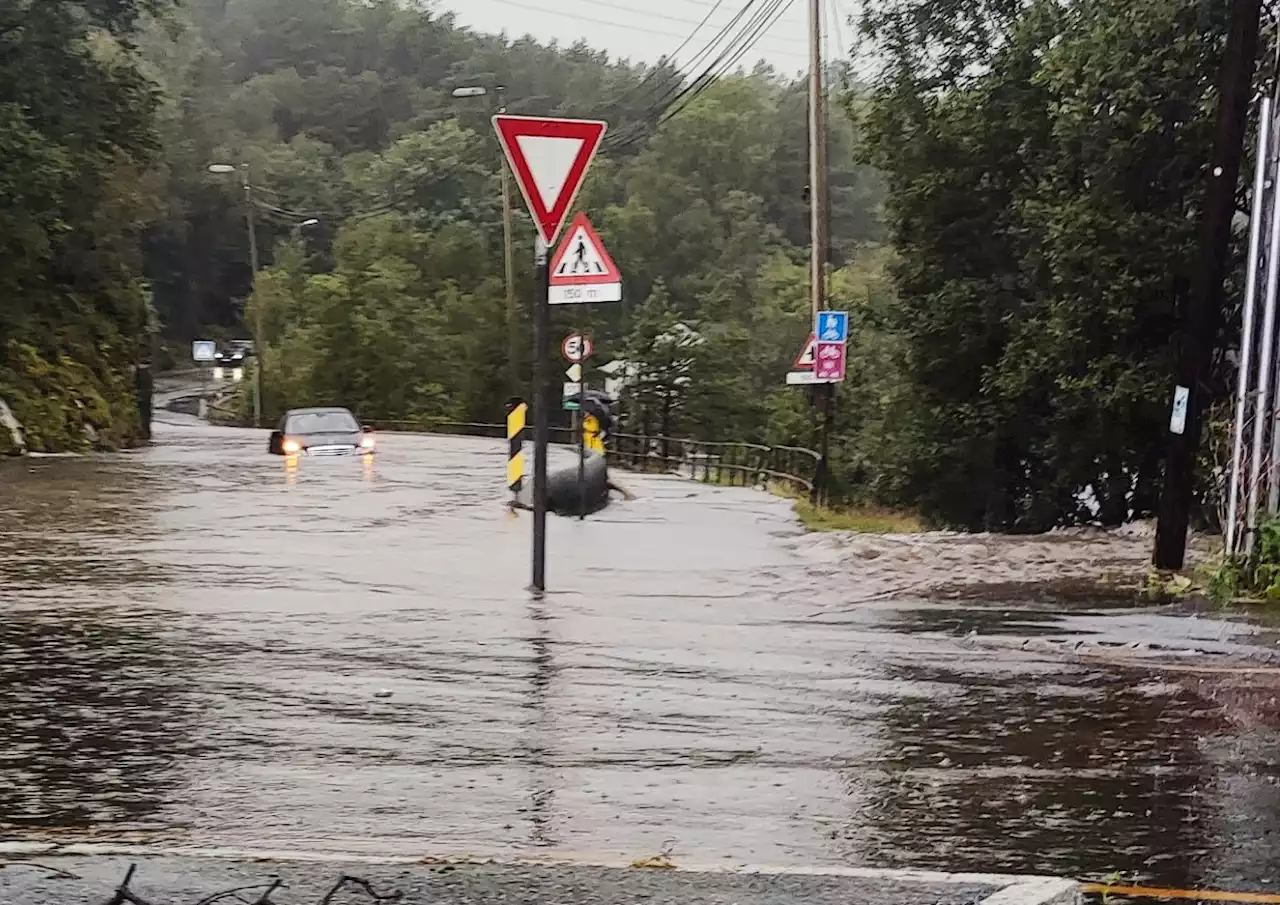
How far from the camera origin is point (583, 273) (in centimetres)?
1396

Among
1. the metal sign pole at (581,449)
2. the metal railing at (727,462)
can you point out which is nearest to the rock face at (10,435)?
the metal railing at (727,462)

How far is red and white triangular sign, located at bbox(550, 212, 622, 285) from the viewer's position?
13.9 meters

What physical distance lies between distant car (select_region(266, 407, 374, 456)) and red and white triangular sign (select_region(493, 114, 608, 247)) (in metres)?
21.4

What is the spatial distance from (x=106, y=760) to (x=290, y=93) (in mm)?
128825

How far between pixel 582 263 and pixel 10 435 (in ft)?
78.8

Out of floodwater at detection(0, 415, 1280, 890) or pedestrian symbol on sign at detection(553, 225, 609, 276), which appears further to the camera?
pedestrian symbol on sign at detection(553, 225, 609, 276)

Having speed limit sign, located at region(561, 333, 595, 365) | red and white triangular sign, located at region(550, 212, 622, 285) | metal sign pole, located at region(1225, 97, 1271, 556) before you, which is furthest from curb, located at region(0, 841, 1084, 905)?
speed limit sign, located at region(561, 333, 595, 365)

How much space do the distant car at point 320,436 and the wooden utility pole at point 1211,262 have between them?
21.7 meters

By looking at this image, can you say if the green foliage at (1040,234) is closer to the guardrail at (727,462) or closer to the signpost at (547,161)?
the guardrail at (727,462)

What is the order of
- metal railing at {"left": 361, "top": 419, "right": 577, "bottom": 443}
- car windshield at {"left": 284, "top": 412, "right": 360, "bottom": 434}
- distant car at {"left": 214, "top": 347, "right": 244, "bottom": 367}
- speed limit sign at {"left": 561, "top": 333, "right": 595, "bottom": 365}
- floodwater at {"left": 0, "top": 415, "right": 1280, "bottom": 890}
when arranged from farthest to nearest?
distant car at {"left": 214, "top": 347, "right": 244, "bottom": 367} → metal railing at {"left": 361, "top": 419, "right": 577, "bottom": 443} → car windshield at {"left": 284, "top": 412, "right": 360, "bottom": 434} → speed limit sign at {"left": 561, "top": 333, "right": 595, "bottom": 365} → floodwater at {"left": 0, "top": 415, "right": 1280, "bottom": 890}

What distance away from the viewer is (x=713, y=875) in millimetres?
4727

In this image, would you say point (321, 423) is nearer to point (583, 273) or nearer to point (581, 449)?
point (581, 449)

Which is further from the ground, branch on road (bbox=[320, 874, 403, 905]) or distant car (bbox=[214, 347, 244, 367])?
distant car (bbox=[214, 347, 244, 367])

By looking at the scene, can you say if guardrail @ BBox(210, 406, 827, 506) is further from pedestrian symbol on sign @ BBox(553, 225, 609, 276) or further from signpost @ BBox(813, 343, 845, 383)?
pedestrian symbol on sign @ BBox(553, 225, 609, 276)
